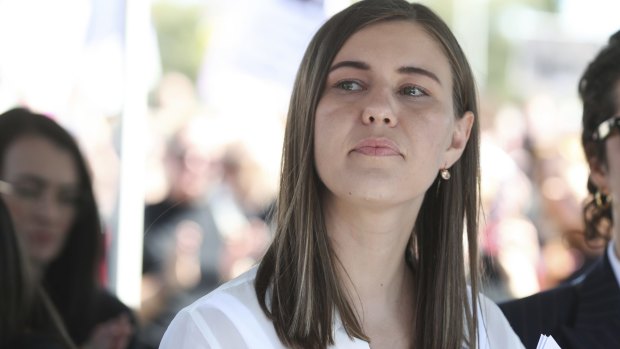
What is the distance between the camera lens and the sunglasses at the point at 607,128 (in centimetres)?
→ 255

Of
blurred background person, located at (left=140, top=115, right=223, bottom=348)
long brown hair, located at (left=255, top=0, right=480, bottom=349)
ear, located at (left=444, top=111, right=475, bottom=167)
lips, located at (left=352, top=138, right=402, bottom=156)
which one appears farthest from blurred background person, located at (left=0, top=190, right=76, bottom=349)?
blurred background person, located at (left=140, top=115, right=223, bottom=348)

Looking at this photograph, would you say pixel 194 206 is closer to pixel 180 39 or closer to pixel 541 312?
pixel 541 312

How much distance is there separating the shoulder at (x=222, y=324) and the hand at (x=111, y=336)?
1.37 metres

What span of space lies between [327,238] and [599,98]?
3.09 ft

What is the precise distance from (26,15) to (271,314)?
2.37 meters

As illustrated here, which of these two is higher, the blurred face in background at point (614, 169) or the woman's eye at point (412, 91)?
the woman's eye at point (412, 91)

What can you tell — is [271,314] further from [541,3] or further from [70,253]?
[541,3]

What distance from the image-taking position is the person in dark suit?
243cm

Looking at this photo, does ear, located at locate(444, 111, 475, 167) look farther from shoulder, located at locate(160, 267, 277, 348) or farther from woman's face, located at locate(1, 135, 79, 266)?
woman's face, located at locate(1, 135, 79, 266)

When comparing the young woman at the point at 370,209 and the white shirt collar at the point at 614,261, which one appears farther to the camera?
the white shirt collar at the point at 614,261

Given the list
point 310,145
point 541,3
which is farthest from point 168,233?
point 541,3

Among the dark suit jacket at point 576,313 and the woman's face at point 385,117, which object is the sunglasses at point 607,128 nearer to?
the dark suit jacket at point 576,313

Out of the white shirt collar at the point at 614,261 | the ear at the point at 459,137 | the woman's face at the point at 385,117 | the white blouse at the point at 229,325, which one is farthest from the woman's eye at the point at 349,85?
the white shirt collar at the point at 614,261

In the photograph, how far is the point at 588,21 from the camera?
9305 mm
